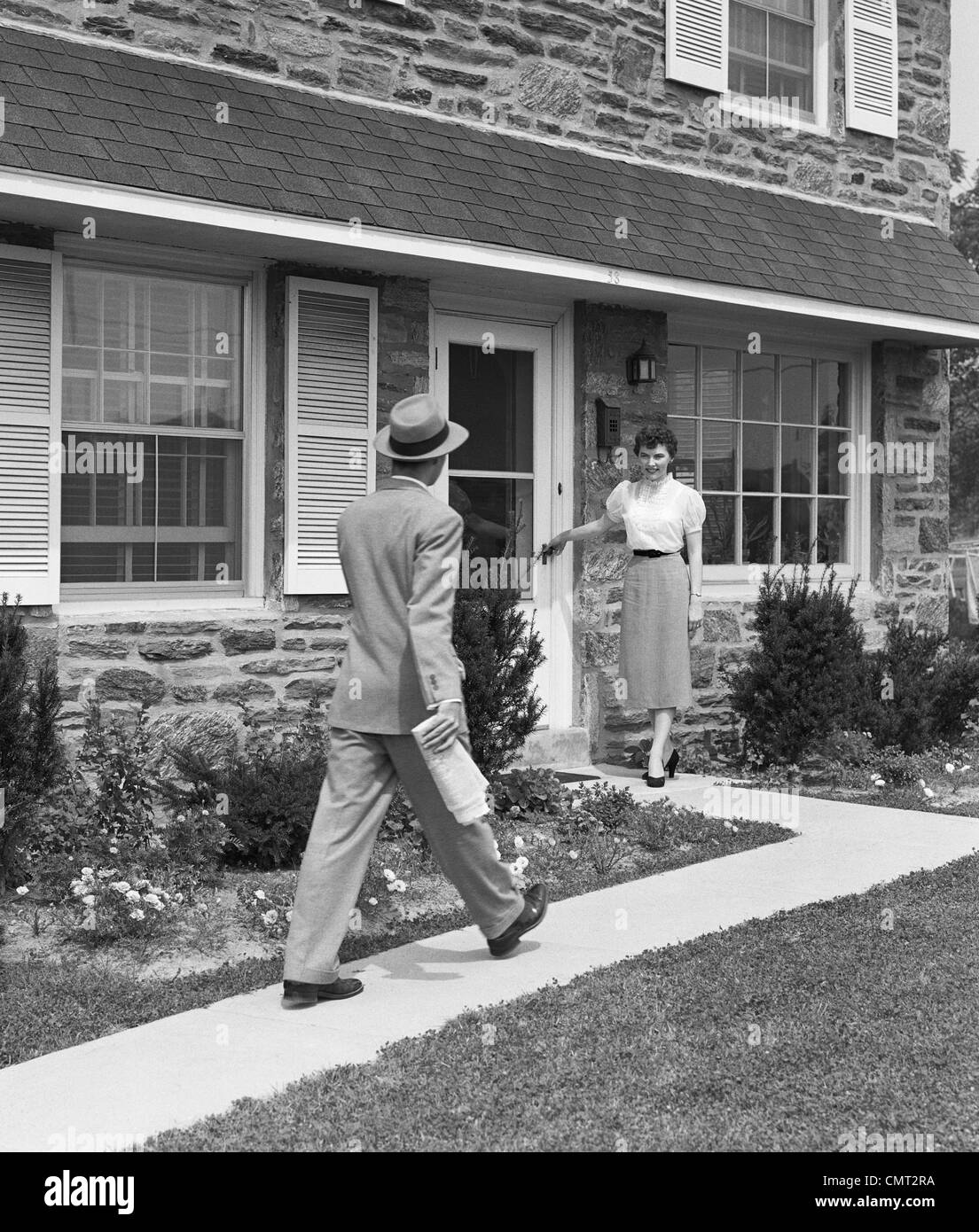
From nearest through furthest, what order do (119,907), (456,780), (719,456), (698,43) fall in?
(456,780) < (119,907) < (698,43) < (719,456)

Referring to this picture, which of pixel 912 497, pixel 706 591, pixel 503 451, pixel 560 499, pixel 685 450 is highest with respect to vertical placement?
pixel 685 450

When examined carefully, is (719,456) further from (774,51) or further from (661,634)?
(774,51)

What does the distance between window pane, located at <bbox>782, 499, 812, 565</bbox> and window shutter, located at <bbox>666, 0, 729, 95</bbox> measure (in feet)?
9.62

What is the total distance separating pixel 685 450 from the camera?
10.5 metres

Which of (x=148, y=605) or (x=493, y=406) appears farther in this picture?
(x=493, y=406)

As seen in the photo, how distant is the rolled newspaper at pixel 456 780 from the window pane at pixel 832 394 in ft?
23.6

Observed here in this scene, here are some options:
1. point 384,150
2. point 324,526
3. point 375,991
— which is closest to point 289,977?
point 375,991

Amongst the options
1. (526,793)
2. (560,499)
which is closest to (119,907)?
(526,793)

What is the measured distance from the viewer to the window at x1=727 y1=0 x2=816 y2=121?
10.9 meters

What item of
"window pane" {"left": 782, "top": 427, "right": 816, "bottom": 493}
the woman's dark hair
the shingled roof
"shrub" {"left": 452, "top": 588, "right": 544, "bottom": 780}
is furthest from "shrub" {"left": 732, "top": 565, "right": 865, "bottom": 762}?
the shingled roof

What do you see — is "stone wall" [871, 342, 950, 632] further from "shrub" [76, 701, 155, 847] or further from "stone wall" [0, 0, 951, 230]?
"shrub" [76, 701, 155, 847]

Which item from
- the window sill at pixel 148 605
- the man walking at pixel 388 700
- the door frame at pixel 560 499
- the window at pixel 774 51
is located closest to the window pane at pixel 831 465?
the window at pixel 774 51

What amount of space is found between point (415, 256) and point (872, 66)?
5.10 meters

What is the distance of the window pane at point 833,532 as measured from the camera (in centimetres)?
1138
